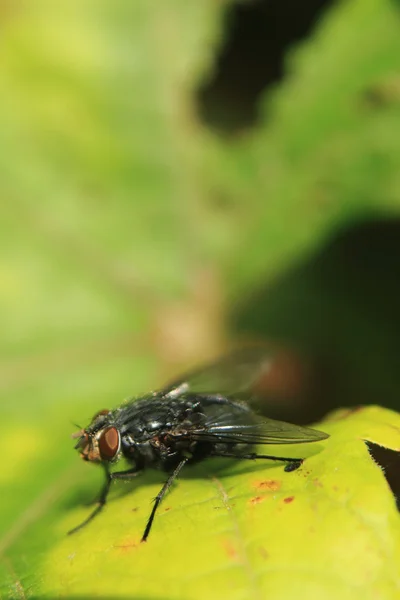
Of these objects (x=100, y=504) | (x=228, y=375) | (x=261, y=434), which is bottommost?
(x=100, y=504)

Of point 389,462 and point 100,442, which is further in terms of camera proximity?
point 100,442

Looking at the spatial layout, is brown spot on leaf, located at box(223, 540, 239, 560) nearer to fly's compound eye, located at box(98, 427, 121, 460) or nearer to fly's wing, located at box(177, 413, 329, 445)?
fly's wing, located at box(177, 413, 329, 445)

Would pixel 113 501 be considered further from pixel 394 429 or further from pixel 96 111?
pixel 96 111

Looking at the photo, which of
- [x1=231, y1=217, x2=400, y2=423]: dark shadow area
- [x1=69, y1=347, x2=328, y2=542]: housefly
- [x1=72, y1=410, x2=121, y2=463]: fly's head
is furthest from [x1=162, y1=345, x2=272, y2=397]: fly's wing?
[x1=231, y1=217, x2=400, y2=423]: dark shadow area

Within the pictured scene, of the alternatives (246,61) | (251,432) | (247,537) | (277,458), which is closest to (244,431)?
(251,432)

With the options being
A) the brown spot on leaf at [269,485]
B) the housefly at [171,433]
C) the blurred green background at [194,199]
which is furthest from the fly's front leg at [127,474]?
the blurred green background at [194,199]

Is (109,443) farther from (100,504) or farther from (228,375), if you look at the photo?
(228,375)

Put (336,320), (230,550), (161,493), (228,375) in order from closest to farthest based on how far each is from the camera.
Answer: (230,550), (161,493), (228,375), (336,320)
